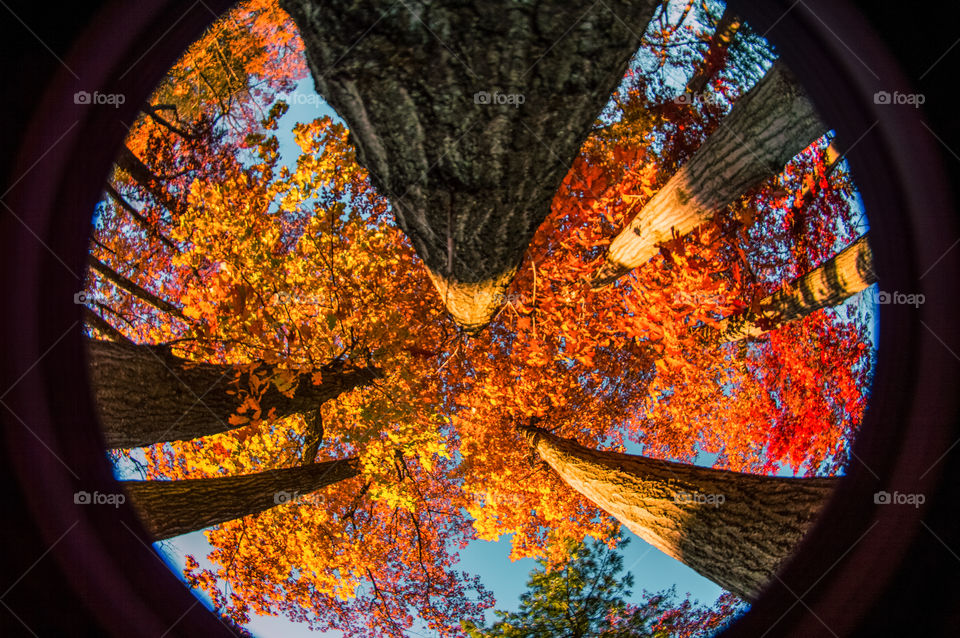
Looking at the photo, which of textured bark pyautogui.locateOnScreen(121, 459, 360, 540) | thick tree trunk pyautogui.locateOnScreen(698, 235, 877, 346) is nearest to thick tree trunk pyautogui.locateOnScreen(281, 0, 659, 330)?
textured bark pyautogui.locateOnScreen(121, 459, 360, 540)


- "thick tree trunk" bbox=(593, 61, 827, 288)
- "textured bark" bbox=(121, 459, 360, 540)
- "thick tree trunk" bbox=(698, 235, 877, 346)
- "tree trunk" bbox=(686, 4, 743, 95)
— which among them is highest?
"tree trunk" bbox=(686, 4, 743, 95)

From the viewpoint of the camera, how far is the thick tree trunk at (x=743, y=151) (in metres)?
2.54

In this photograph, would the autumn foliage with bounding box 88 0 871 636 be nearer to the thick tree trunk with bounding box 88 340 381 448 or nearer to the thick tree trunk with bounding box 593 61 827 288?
the thick tree trunk with bounding box 88 340 381 448

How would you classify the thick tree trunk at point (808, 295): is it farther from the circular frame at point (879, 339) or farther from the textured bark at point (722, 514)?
the textured bark at point (722, 514)

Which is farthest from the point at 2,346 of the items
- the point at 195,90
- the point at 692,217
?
the point at 692,217

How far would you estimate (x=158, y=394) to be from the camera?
3.08 meters

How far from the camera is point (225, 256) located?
138 inches

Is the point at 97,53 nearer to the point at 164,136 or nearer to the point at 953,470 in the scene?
the point at 164,136

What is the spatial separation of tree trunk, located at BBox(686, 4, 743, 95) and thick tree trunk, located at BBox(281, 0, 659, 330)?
3.37 meters

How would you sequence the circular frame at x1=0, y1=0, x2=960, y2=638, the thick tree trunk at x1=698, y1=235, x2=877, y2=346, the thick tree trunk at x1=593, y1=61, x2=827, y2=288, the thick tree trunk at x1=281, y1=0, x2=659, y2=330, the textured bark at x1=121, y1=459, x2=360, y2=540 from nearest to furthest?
the thick tree trunk at x1=281, y1=0, x2=659, y2=330 < the circular frame at x1=0, y1=0, x2=960, y2=638 < the thick tree trunk at x1=593, y1=61, x2=827, y2=288 < the textured bark at x1=121, y1=459, x2=360, y2=540 < the thick tree trunk at x1=698, y1=235, x2=877, y2=346

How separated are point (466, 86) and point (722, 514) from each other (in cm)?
308

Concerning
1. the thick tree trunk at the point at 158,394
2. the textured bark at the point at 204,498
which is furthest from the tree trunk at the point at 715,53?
the textured bark at the point at 204,498

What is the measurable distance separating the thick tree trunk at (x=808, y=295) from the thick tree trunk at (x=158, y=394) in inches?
234

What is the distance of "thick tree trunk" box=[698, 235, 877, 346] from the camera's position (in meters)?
4.00
